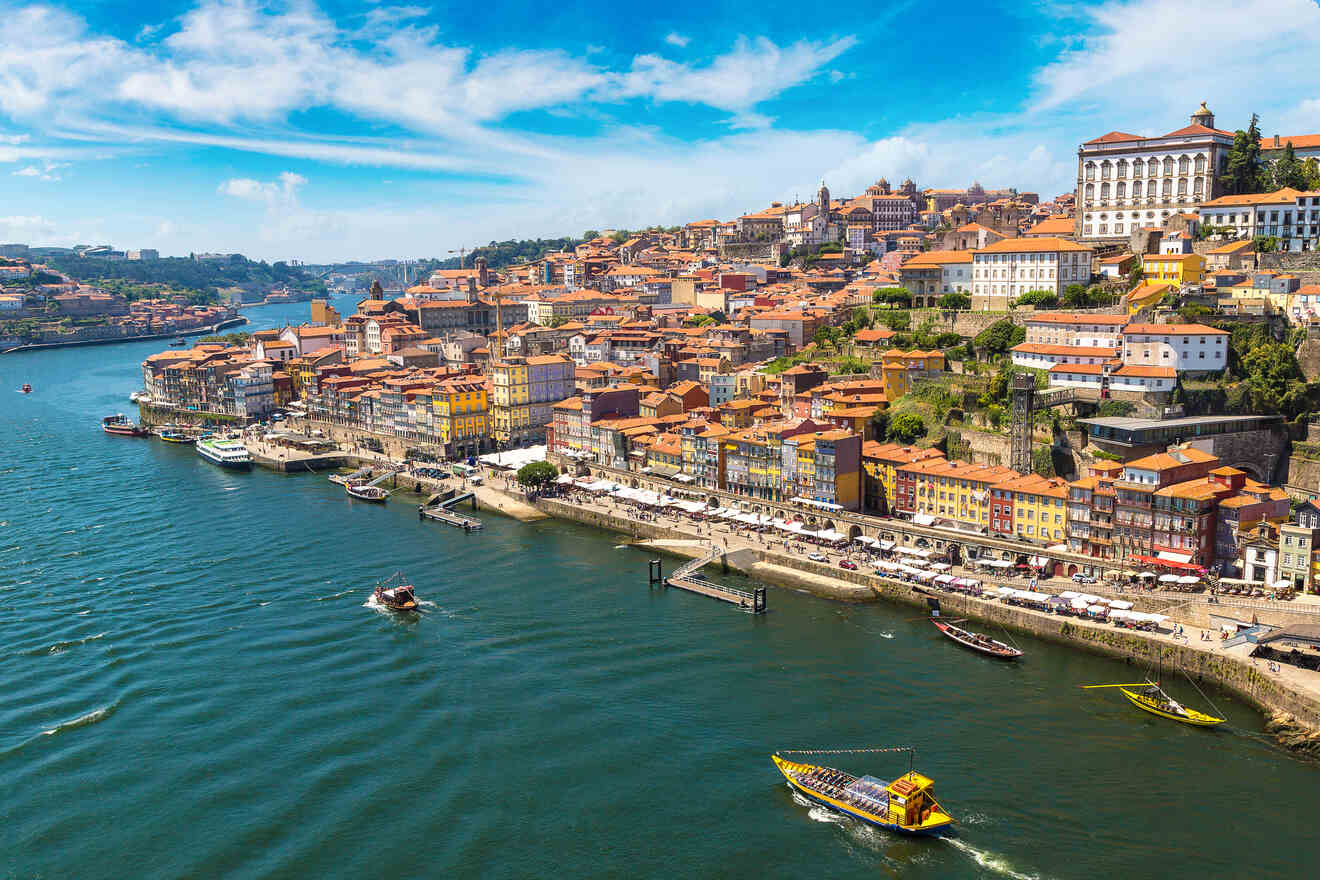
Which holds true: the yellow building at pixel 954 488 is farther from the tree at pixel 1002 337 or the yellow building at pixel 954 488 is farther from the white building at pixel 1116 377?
the tree at pixel 1002 337

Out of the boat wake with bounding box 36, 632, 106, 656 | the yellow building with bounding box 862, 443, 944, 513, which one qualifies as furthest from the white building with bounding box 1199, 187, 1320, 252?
the boat wake with bounding box 36, 632, 106, 656

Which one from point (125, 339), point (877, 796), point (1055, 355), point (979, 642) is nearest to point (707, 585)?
point (979, 642)

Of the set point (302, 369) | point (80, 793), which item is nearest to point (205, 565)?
point (80, 793)

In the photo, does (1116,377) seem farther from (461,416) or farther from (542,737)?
(461,416)

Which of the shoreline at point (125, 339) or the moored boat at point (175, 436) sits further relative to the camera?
the shoreline at point (125, 339)

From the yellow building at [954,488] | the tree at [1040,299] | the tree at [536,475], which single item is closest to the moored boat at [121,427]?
the tree at [536,475]

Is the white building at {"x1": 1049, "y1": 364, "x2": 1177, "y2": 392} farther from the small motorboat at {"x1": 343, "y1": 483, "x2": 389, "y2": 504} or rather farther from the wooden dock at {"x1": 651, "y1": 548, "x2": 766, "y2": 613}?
the small motorboat at {"x1": 343, "y1": 483, "x2": 389, "y2": 504}
